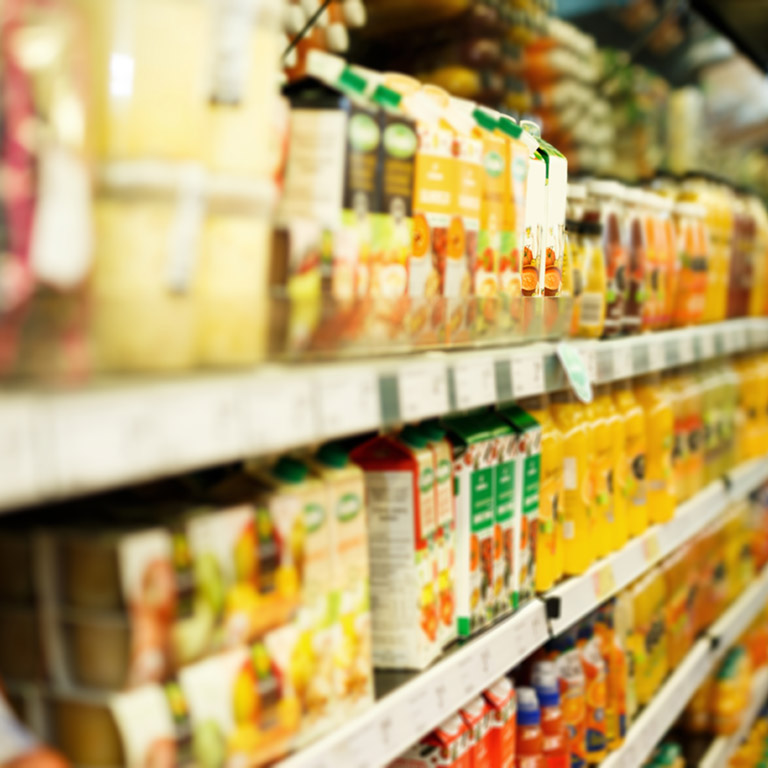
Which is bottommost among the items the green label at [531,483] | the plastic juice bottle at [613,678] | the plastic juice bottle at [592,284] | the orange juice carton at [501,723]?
the plastic juice bottle at [613,678]

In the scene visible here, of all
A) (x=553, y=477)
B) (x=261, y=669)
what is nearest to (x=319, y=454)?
(x=261, y=669)

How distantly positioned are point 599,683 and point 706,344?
108cm

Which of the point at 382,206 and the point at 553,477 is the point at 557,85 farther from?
the point at 382,206

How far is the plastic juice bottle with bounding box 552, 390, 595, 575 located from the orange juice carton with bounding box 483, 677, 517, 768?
371mm

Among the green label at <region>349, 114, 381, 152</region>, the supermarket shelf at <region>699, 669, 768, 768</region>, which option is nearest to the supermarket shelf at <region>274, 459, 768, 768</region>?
the green label at <region>349, 114, 381, 152</region>

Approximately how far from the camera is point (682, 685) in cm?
259

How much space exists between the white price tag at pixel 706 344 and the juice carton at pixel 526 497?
1096 mm

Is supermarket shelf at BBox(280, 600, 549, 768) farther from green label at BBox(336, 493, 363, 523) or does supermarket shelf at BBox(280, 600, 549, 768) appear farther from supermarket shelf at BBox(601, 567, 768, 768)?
supermarket shelf at BBox(601, 567, 768, 768)

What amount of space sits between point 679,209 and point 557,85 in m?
0.65

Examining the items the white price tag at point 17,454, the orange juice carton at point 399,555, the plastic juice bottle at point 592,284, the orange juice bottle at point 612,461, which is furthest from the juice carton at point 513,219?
the white price tag at point 17,454

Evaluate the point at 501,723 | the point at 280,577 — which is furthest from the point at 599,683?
the point at 280,577

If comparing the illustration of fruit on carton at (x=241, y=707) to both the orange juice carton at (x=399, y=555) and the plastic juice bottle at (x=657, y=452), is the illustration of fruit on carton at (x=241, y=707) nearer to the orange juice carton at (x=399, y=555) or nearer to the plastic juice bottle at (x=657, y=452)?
the orange juice carton at (x=399, y=555)

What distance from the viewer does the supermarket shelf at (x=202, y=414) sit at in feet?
2.21

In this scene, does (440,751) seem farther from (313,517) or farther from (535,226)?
(535,226)
